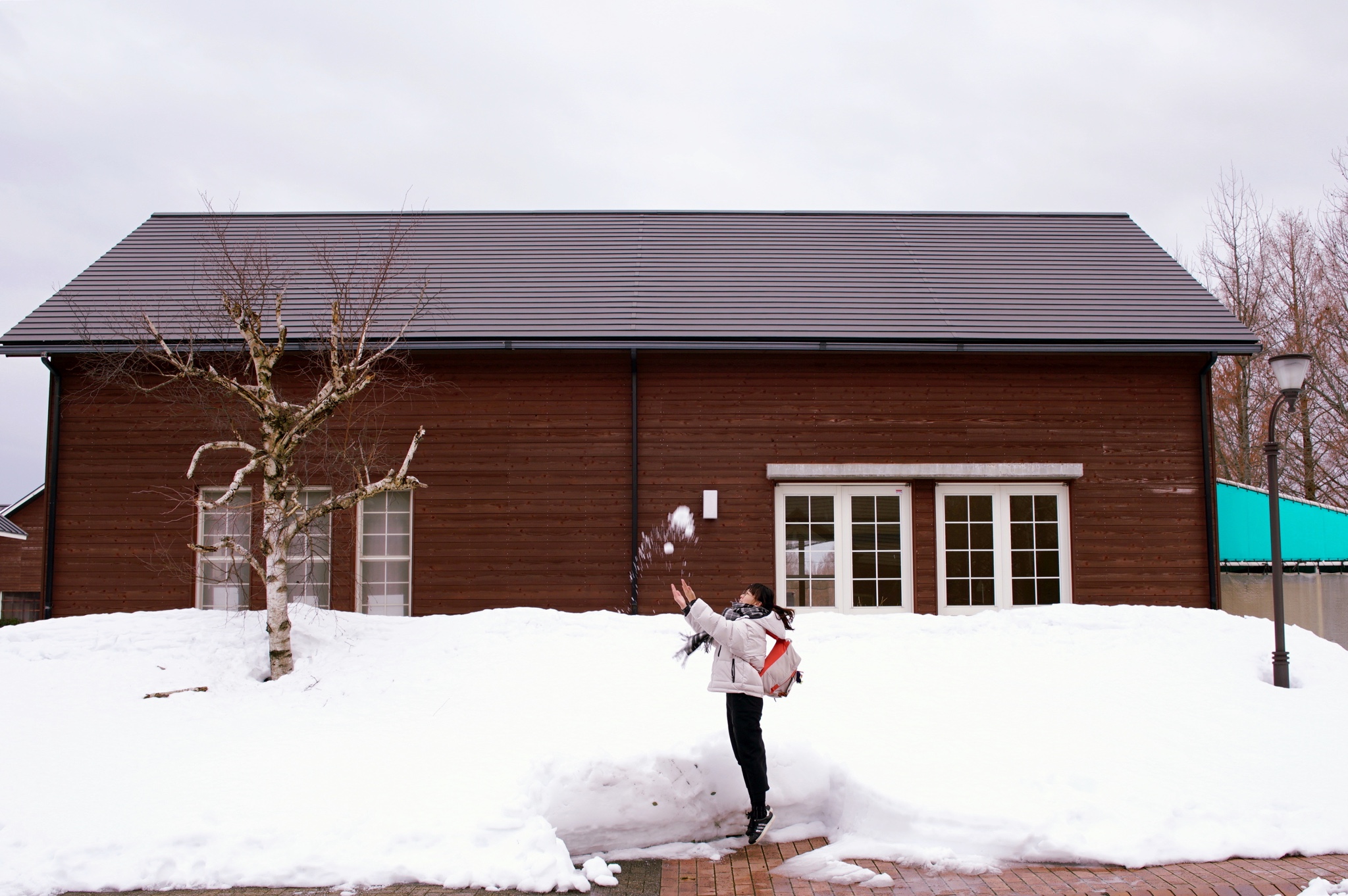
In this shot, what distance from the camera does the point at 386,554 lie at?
38.6ft

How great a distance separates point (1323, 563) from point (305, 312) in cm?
1439

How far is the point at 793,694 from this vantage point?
301 inches

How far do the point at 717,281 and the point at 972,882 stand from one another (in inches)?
379

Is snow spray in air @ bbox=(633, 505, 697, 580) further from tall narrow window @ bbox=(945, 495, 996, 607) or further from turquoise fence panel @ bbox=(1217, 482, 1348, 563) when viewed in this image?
turquoise fence panel @ bbox=(1217, 482, 1348, 563)

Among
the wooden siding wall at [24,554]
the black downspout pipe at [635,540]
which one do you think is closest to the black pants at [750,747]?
the black downspout pipe at [635,540]

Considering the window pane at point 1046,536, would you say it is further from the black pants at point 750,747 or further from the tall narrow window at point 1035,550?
the black pants at point 750,747

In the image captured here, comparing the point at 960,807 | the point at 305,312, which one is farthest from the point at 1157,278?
the point at 305,312

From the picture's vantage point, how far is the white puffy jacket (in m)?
5.68

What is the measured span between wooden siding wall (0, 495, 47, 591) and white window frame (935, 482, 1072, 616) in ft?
105

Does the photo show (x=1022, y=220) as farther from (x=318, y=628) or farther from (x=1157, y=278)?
(x=318, y=628)

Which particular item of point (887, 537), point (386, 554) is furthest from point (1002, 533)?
point (386, 554)

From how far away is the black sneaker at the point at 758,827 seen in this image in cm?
570

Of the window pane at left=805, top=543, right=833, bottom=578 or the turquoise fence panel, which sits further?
the turquoise fence panel

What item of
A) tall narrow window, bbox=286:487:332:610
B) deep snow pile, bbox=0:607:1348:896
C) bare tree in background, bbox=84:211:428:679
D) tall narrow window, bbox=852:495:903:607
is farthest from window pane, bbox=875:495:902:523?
tall narrow window, bbox=286:487:332:610
